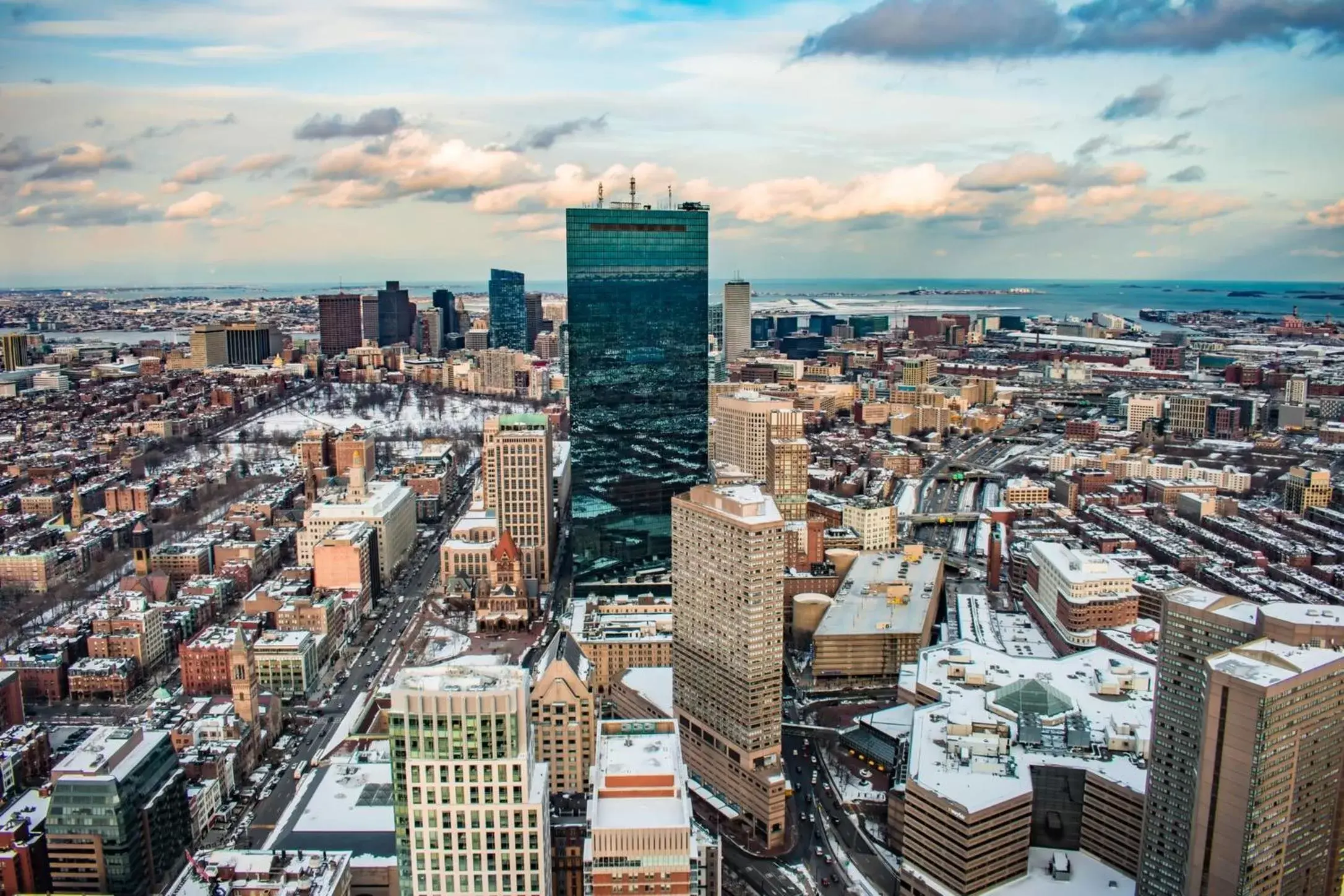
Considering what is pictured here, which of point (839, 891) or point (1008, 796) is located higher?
point (1008, 796)

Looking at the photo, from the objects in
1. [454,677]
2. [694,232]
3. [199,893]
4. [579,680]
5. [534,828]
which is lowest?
[199,893]

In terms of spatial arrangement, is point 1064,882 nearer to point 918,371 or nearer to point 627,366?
point 627,366

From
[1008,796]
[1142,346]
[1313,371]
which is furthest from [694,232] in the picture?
[1142,346]

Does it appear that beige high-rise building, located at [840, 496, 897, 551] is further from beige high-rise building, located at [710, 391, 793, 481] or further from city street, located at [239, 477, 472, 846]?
city street, located at [239, 477, 472, 846]

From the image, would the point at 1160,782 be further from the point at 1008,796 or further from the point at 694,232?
the point at 694,232

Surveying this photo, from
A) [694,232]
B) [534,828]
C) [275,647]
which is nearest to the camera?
[534,828]

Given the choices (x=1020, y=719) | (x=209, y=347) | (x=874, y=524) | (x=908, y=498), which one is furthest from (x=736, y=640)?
(x=209, y=347)

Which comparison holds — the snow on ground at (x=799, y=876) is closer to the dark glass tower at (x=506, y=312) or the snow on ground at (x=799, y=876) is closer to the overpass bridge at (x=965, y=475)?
the overpass bridge at (x=965, y=475)
